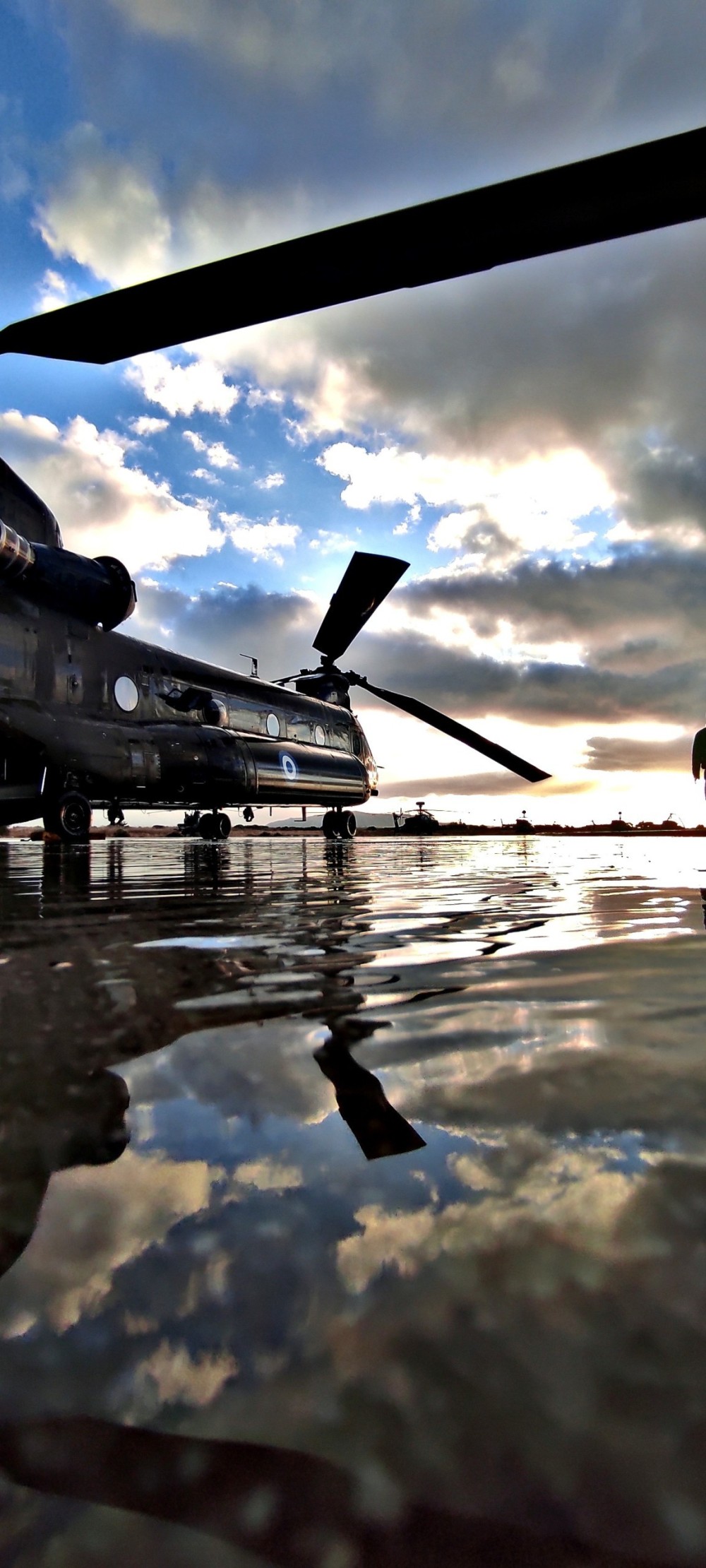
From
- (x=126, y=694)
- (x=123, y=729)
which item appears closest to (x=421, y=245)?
(x=123, y=729)

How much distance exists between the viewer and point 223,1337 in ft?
1.48

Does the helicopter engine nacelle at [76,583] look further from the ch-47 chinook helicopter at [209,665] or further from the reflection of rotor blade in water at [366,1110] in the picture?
the reflection of rotor blade in water at [366,1110]

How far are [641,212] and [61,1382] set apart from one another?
3754 millimetres

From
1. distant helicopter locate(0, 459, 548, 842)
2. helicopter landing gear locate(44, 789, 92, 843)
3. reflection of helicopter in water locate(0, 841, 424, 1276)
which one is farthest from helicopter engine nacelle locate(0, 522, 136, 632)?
reflection of helicopter in water locate(0, 841, 424, 1276)

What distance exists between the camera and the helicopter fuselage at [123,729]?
9234mm

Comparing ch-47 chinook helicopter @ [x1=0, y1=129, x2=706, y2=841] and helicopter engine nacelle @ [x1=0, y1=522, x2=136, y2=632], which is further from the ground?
helicopter engine nacelle @ [x1=0, y1=522, x2=136, y2=632]

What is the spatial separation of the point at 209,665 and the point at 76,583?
431cm

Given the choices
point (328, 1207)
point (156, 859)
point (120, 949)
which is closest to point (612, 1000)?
point (328, 1207)

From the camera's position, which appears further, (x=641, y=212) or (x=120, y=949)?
(x=641, y=212)

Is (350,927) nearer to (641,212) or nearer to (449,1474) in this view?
(449,1474)

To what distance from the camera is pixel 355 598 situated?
1634 cm

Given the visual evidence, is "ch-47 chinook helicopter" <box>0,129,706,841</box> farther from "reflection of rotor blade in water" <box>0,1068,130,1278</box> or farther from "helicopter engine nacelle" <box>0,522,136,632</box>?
"reflection of rotor blade in water" <box>0,1068,130,1278</box>

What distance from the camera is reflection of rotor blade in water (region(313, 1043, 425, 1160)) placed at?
736 mm

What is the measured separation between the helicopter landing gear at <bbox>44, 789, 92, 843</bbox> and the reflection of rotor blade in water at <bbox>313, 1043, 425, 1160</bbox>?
9.19m
